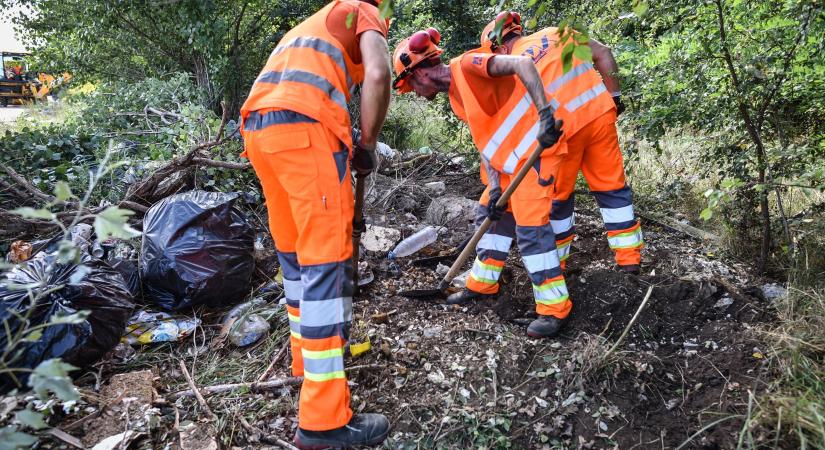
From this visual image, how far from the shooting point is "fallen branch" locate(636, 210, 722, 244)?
13.4 feet

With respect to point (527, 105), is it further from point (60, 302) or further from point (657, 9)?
point (60, 302)

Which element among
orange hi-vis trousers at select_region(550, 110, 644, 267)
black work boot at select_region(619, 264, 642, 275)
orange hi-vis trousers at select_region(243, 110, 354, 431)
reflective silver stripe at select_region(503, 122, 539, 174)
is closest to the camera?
orange hi-vis trousers at select_region(243, 110, 354, 431)

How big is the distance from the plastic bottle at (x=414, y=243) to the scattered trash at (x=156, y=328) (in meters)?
1.49

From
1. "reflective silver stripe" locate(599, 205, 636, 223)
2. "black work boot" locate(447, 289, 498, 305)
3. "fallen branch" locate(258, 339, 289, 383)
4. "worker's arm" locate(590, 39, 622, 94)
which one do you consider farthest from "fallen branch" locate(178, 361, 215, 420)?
"worker's arm" locate(590, 39, 622, 94)

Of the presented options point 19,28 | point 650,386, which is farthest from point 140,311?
point 19,28

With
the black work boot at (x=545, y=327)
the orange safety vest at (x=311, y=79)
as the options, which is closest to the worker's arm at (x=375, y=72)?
the orange safety vest at (x=311, y=79)

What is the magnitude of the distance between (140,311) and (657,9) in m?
3.60

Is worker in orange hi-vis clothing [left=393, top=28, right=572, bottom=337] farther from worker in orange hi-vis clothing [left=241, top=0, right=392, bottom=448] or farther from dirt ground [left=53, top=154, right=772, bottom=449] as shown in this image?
worker in orange hi-vis clothing [left=241, top=0, right=392, bottom=448]

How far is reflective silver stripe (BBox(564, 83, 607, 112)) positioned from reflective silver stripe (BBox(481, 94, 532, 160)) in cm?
28

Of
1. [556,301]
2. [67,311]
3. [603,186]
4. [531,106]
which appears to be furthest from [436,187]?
[67,311]

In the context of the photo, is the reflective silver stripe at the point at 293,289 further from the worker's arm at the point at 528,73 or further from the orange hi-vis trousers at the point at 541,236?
the worker's arm at the point at 528,73

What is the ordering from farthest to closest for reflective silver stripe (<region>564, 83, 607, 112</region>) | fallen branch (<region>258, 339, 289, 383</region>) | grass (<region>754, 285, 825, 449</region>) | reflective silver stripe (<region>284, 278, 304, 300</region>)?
1. reflective silver stripe (<region>564, 83, 607, 112</region>)
2. fallen branch (<region>258, 339, 289, 383</region>)
3. reflective silver stripe (<region>284, 278, 304, 300</region>)
4. grass (<region>754, 285, 825, 449</region>)

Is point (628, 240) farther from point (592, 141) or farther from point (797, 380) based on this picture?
point (797, 380)

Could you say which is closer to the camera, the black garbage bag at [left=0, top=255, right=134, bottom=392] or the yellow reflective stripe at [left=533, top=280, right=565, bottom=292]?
the black garbage bag at [left=0, top=255, right=134, bottom=392]
